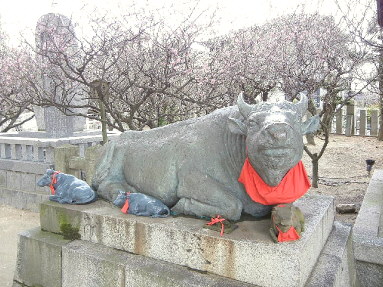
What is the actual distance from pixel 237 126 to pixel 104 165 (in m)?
1.57

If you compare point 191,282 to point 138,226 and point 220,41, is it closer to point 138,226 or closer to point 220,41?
point 138,226

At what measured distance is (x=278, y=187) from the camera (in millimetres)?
2436

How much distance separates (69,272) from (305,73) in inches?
288

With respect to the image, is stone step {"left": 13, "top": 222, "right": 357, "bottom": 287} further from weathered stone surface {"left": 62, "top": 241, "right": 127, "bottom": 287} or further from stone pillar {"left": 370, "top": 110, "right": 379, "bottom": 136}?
stone pillar {"left": 370, "top": 110, "right": 379, "bottom": 136}

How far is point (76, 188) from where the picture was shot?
345 cm

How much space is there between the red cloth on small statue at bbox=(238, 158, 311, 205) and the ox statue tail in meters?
1.57

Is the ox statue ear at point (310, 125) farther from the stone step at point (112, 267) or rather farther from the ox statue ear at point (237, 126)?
the stone step at point (112, 267)

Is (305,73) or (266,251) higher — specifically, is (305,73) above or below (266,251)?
above

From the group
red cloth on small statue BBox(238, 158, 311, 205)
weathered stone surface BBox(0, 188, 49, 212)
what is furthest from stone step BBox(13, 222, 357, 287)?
weathered stone surface BBox(0, 188, 49, 212)

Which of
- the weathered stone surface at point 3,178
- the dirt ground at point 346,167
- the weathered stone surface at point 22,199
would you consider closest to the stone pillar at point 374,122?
the dirt ground at point 346,167

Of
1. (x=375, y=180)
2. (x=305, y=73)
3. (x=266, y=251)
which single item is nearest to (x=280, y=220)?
(x=266, y=251)

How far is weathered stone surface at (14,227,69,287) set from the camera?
319 centimetres

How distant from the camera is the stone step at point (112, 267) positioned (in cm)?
258

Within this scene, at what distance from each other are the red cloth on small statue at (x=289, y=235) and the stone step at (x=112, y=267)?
362 mm
